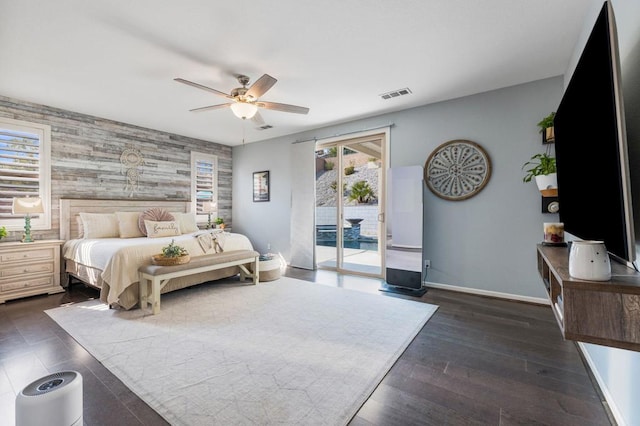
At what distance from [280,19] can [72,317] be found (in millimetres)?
3684

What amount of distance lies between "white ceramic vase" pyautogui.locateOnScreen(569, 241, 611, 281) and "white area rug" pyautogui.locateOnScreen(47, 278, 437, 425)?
1.35 meters

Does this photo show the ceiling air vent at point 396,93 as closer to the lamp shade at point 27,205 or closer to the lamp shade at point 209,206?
the lamp shade at point 209,206

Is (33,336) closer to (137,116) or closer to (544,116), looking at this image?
(137,116)

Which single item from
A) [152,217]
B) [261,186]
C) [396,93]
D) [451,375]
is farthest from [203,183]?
[451,375]

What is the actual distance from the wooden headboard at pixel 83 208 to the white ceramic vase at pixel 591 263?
5845 mm

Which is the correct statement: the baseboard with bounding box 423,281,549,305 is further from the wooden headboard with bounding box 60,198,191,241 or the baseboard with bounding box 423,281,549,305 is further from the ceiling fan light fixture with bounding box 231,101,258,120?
the wooden headboard with bounding box 60,198,191,241

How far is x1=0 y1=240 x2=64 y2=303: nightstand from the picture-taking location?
11.8 feet

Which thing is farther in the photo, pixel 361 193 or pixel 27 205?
pixel 361 193

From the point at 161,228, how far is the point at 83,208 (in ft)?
4.11

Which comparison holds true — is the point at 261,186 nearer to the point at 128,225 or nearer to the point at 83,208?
the point at 128,225

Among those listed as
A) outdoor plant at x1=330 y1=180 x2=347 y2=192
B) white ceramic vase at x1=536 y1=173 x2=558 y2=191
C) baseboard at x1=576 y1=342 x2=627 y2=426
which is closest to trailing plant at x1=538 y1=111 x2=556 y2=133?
white ceramic vase at x1=536 y1=173 x2=558 y2=191

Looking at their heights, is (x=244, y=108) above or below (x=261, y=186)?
above

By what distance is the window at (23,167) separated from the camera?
395cm

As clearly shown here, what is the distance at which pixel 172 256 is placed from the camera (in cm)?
339
